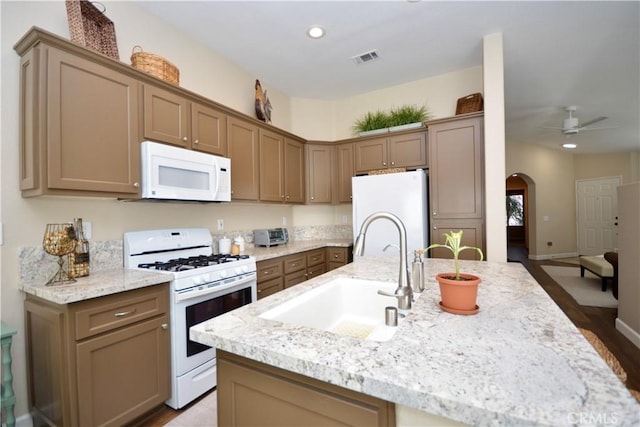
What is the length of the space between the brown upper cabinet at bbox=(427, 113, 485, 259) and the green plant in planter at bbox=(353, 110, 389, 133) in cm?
70

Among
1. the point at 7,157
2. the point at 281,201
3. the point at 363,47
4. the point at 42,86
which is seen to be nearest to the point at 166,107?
the point at 42,86

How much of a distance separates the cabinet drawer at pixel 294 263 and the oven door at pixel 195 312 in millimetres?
772

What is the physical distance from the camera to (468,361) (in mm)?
663

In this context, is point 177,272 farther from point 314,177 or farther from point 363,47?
point 363,47

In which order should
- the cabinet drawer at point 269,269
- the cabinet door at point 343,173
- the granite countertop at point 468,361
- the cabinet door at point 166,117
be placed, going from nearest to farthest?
1. the granite countertop at point 468,361
2. the cabinet door at point 166,117
3. the cabinet drawer at point 269,269
4. the cabinet door at point 343,173

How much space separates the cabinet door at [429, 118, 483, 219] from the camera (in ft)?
9.64

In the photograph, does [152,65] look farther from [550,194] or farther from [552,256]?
[552,256]

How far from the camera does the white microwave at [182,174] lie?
2006 millimetres

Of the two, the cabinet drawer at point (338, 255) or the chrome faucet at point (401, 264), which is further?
the cabinet drawer at point (338, 255)

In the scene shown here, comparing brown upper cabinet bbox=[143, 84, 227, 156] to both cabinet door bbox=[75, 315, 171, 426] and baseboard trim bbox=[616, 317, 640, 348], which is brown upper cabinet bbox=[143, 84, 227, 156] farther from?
baseboard trim bbox=[616, 317, 640, 348]

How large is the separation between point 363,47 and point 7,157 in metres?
2.98

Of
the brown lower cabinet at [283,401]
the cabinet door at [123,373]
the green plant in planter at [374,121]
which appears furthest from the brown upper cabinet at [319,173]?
the brown lower cabinet at [283,401]

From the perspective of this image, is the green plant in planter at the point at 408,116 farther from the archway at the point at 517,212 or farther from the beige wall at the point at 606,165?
the archway at the point at 517,212

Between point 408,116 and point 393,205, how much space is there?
1.27 m
